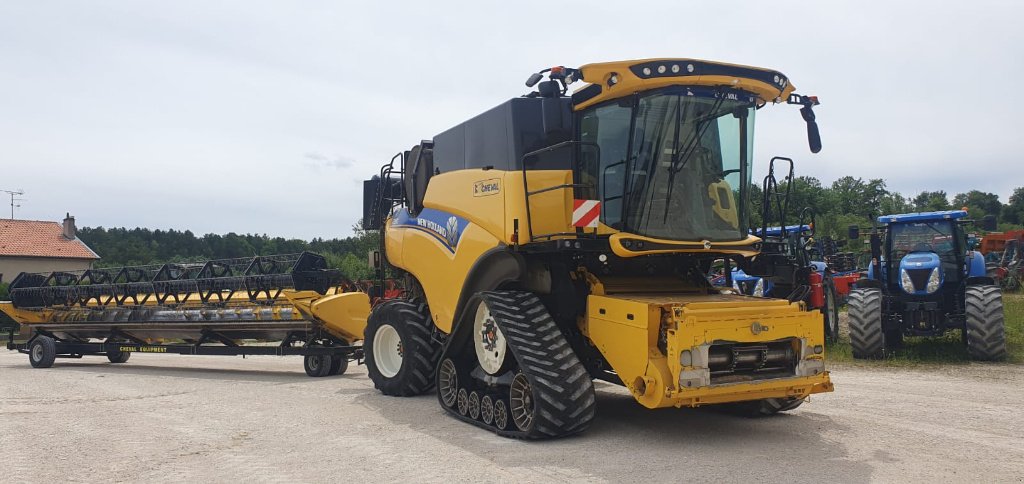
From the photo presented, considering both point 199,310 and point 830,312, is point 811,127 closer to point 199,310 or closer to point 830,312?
point 830,312

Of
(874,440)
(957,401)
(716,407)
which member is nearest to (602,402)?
(716,407)

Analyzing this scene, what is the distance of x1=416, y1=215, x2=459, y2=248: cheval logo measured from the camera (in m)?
8.88

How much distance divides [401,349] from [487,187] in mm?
3247

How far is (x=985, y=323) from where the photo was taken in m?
11.8

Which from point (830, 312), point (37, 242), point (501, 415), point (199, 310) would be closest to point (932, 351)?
point (830, 312)

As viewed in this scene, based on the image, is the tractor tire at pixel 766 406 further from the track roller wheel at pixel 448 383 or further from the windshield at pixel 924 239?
the windshield at pixel 924 239

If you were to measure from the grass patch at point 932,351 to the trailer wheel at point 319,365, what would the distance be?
28.2 ft

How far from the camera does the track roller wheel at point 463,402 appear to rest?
8.23 meters

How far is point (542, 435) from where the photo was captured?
22.4ft

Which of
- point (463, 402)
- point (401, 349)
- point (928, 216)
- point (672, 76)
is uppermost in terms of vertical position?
point (672, 76)

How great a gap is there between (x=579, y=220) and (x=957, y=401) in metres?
5.24

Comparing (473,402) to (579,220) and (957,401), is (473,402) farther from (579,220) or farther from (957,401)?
(957,401)

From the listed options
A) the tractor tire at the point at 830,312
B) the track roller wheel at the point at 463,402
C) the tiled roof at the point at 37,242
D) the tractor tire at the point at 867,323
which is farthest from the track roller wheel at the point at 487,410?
the tiled roof at the point at 37,242

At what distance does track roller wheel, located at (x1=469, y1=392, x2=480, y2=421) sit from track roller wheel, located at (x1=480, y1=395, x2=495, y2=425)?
0.07 m
